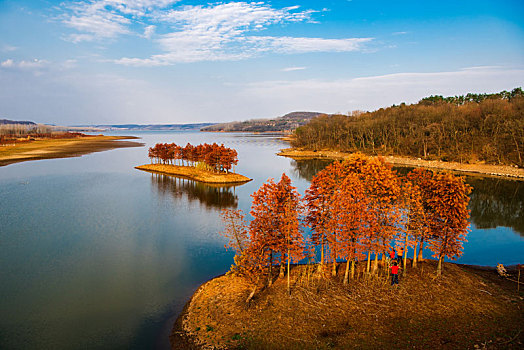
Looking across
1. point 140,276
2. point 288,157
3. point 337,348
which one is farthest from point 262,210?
point 288,157

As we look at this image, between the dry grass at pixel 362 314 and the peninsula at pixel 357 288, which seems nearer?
the dry grass at pixel 362 314

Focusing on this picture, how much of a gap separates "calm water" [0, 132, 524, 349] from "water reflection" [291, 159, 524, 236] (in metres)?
0.14

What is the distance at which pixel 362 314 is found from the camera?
659 inches

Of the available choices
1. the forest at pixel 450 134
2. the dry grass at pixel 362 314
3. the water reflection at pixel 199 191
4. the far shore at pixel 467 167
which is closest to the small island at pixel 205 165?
the water reflection at pixel 199 191

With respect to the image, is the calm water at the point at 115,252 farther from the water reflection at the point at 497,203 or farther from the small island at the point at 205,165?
the small island at the point at 205,165

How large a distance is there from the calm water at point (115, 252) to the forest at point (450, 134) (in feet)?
79.9

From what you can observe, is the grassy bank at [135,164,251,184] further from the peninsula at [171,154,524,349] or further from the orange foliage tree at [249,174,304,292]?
the orange foliage tree at [249,174,304,292]

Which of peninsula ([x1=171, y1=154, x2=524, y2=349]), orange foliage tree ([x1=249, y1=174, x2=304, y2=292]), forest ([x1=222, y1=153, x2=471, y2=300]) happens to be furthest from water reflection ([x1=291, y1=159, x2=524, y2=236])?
orange foliage tree ([x1=249, y1=174, x2=304, y2=292])

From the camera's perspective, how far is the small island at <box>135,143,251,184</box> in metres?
64.8

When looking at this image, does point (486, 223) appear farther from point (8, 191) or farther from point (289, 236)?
point (8, 191)

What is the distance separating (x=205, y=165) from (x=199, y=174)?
12.7 ft

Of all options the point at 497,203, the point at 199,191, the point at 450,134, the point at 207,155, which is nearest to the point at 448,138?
the point at 450,134

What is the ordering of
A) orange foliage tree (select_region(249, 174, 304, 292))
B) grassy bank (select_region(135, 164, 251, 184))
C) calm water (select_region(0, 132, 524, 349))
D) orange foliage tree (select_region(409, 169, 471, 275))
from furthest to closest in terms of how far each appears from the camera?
grassy bank (select_region(135, 164, 251, 184)), orange foliage tree (select_region(409, 169, 471, 275)), orange foliage tree (select_region(249, 174, 304, 292)), calm water (select_region(0, 132, 524, 349))

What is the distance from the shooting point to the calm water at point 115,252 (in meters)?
17.9
